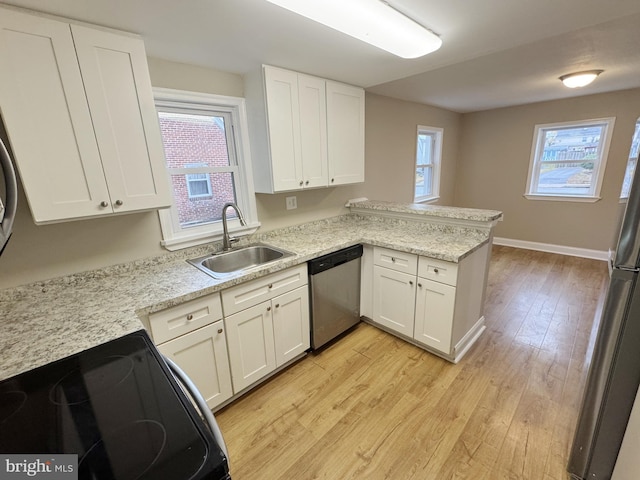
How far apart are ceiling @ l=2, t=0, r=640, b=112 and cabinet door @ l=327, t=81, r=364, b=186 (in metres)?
0.12

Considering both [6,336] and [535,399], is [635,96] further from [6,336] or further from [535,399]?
[6,336]

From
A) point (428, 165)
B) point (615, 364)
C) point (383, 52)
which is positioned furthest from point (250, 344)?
point (428, 165)

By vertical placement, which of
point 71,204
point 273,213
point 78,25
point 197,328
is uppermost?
point 78,25

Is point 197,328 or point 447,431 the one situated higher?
point 197,328

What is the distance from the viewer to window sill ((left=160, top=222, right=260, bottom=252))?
1.96 m

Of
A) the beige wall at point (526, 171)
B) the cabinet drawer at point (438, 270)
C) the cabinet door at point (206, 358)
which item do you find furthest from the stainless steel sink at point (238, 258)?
the beige wall at point (526, 171)

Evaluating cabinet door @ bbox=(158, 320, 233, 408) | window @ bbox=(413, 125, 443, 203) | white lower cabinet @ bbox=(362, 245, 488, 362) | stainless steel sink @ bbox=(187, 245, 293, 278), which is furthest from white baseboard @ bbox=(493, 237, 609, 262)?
cabinet door @ bbox=(158, 320, 233, 408)

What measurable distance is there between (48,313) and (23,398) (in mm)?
673

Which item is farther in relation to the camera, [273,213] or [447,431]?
[273,213]

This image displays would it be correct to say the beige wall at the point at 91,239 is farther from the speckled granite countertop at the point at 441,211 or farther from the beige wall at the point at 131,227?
the speckled granite countertop at the point at 441,211

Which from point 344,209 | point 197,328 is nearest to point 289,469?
point 197,328

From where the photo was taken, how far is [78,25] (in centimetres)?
128

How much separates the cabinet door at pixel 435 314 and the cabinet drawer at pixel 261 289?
0.92m

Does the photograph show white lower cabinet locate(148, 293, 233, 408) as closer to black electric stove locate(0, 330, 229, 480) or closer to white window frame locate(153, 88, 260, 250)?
black electric stove locate(0, 330, 229, 480)
